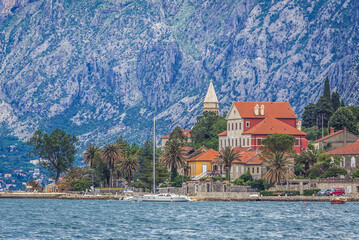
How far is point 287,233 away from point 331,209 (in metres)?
36.5

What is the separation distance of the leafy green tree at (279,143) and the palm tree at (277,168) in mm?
7746

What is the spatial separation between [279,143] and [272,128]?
18.0 metres

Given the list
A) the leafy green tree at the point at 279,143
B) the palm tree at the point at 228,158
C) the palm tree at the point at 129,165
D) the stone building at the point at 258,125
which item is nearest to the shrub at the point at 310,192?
the leafy green tree at the point at 279,143

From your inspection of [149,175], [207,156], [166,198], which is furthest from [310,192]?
[149,175]

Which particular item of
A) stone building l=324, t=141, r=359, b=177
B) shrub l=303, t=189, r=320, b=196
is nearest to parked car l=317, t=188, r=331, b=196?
shrub l=303, t=189, r=320, b=196

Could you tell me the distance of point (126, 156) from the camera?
191500mm

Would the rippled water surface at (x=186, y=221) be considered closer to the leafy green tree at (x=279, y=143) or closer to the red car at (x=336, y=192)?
the red car at (x=336, y=192)

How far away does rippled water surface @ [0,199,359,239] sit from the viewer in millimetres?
96688

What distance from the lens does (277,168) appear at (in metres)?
158

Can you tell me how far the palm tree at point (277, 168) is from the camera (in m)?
158

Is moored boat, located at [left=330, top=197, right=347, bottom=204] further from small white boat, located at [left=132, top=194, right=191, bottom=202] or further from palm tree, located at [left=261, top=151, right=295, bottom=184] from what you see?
small white boat, located at [left=132, top=194, right=191, bottom=202]

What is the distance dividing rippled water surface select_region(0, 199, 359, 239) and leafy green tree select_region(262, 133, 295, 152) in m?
20.2

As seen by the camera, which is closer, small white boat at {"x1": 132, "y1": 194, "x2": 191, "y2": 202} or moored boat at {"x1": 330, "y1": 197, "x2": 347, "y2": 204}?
moored boat at {"x1": 330, "y1": 197, "x2": 347, "y2": 204}

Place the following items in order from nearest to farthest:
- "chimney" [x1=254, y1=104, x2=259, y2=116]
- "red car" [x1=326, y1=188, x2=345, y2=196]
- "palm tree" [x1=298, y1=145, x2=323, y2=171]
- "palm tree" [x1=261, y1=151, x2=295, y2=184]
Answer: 1. "red car" [x1=326, y1=188, x2=345, y2=196]
2. "palm tree" [x1=261, y1=151, x2=295, y2=184]
3. "palm tree" [x1=298, y1=145, x2=323, y2=171]
4. "chimney" [x1=254, y1=104, x2=259, y2=116]
